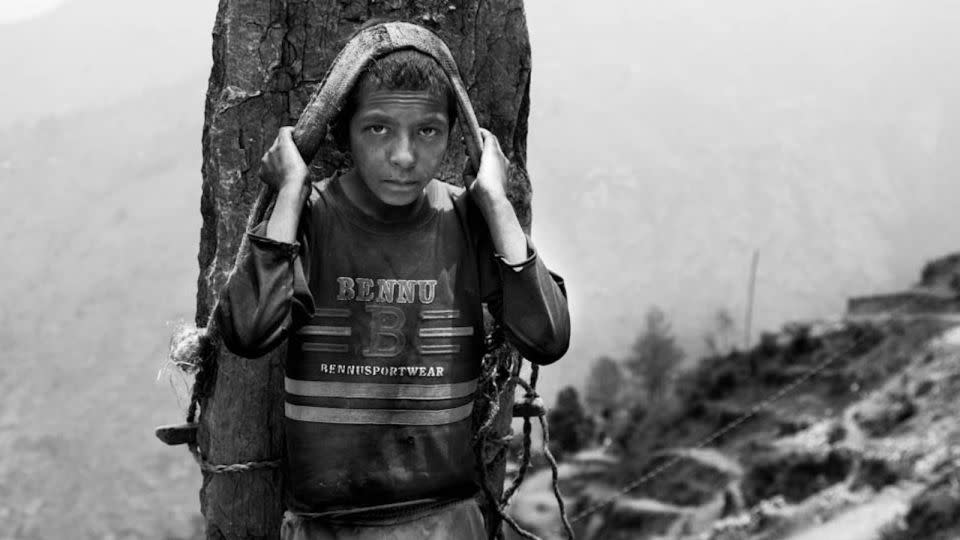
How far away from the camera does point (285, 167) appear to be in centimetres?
267

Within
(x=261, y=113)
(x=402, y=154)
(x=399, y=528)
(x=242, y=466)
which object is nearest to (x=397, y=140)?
(x=402, y=154)

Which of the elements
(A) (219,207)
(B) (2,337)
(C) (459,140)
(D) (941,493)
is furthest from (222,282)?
(B) (2,337)

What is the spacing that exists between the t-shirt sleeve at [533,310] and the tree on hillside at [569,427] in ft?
97.9

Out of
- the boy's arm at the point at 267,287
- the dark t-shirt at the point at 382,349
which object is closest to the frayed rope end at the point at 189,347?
the dark t-shirt at the point at 382,349

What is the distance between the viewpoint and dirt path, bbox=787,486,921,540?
13.1m

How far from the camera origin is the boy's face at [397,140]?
2.61 m

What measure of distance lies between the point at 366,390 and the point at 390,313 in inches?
7.8

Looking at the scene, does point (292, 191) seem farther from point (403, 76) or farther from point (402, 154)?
point (403, 76)

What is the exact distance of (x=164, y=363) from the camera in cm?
326

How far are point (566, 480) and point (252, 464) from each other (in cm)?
2637

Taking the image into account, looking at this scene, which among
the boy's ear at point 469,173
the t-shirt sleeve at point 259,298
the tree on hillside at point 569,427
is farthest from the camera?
the tree on hillside at point 569,427

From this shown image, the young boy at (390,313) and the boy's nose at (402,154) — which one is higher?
the boy's nose at (402,154)

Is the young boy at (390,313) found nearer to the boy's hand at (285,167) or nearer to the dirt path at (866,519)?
the boy's hand at (285,167)

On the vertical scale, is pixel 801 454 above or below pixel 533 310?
below
